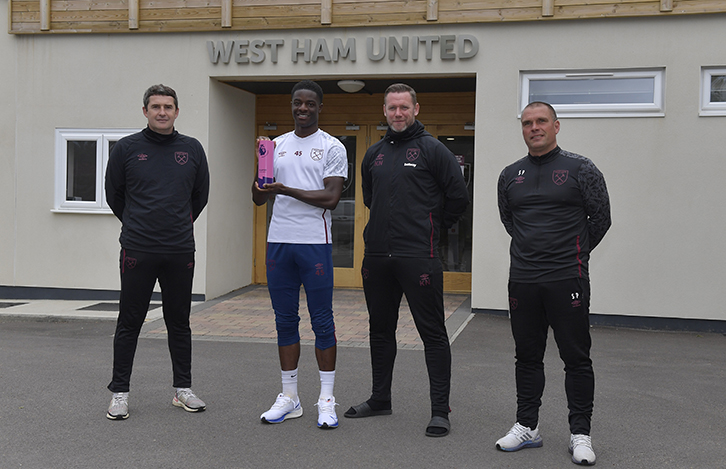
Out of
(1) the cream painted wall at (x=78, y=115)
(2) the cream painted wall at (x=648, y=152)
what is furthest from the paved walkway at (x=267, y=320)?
(2) the cream painted wall at (x=648, y=152)

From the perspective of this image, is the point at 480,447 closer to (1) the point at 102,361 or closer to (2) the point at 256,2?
(1) the point at 102,361

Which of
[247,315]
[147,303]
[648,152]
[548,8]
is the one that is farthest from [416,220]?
[548,8]

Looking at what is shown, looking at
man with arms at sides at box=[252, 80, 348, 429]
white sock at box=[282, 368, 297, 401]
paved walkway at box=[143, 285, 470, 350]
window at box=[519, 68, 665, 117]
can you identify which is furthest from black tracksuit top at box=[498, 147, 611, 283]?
window at box=[519, 68, 665, 117]

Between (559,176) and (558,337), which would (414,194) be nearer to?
(559,176)

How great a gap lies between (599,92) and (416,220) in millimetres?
5249

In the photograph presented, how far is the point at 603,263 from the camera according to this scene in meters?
8.60

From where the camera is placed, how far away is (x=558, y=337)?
3.92m

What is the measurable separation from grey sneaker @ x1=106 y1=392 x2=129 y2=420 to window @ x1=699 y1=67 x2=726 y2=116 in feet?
23.1

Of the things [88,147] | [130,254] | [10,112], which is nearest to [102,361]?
[130,254]

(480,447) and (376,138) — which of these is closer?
(480,447)

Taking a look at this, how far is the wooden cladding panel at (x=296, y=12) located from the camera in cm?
841

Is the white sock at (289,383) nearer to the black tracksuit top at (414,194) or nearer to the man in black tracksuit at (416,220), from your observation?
the man in black tracksuit at (416,220)

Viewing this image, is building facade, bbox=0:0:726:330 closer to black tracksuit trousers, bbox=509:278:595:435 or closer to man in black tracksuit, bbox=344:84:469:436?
man in black tracksuit, bbox=344:84:469:436

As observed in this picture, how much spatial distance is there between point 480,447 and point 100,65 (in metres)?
8.03
